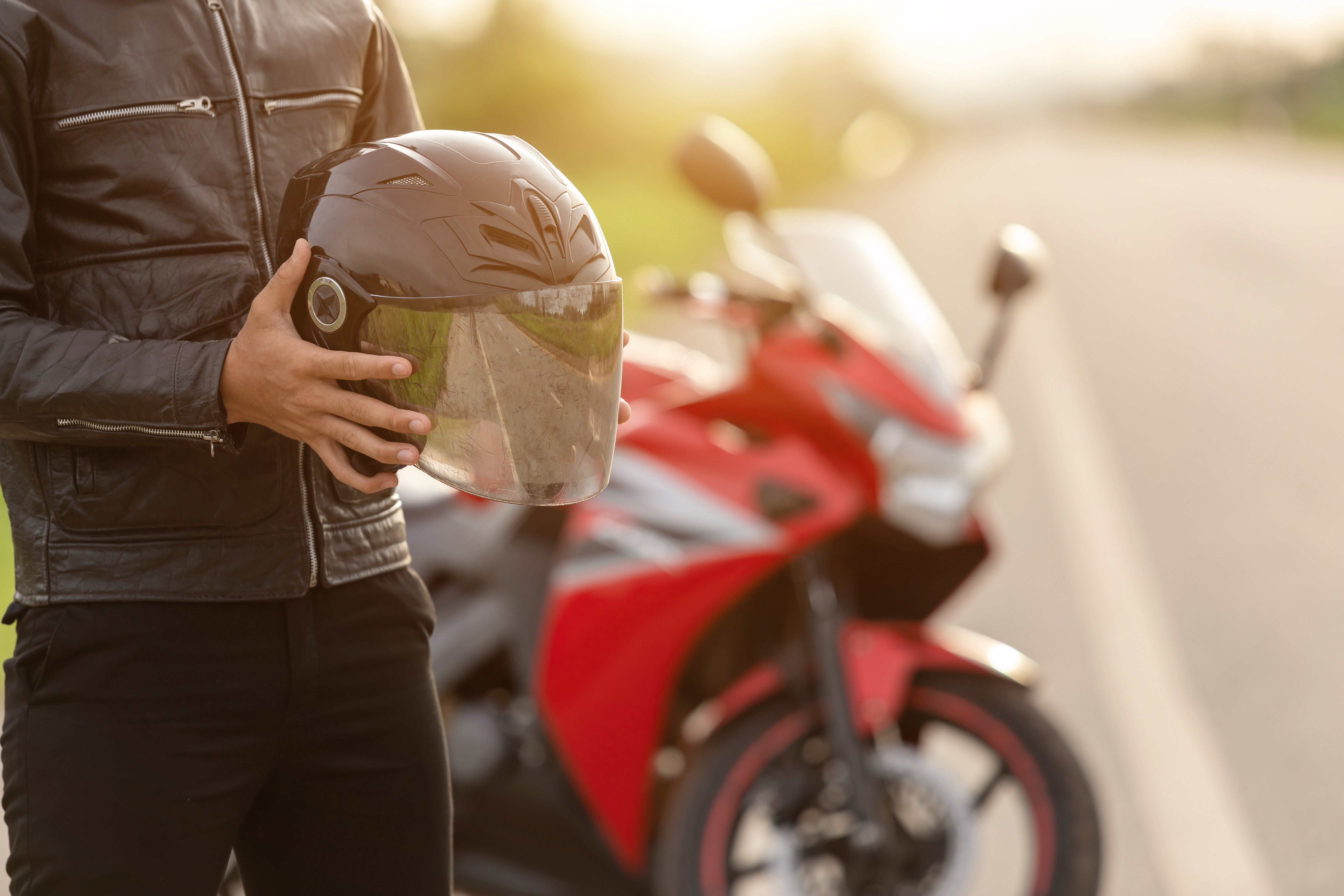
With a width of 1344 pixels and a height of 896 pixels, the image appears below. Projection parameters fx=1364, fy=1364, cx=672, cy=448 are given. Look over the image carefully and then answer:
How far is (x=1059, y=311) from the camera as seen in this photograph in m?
11.4

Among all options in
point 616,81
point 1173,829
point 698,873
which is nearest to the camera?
point 698,873

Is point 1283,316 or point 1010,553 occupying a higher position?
point 1010,553

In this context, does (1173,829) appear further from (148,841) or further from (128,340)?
(128,340)

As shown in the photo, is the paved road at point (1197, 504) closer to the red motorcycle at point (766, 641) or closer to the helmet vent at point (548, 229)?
the red motorcycle at point (766, 641)

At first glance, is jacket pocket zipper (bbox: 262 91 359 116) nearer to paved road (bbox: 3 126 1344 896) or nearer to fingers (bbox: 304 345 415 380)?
fingers (bbox: 304 345 415 380)

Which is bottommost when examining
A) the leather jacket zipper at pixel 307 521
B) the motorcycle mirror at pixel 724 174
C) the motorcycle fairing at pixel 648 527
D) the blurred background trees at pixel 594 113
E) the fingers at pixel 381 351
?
the blurred background trees at pixel 594 113

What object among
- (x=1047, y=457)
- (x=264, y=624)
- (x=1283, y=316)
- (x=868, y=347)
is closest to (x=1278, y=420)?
(x=1047, y=457)

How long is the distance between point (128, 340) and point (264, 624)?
0.35 meters

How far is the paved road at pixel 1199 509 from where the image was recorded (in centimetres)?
338

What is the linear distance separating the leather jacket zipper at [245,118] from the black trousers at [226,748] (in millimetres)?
403

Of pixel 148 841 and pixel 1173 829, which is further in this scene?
pixel 1173 829

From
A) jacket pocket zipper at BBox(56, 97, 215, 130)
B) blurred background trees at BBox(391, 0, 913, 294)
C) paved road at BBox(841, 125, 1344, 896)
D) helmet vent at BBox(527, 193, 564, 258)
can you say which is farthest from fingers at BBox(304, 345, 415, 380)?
blurred background trees at BBox(391, 0, 913, 294)

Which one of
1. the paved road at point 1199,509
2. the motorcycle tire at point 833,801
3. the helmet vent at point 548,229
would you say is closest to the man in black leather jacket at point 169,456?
the helmet vent at point 548,229

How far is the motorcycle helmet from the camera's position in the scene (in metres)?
1.40
